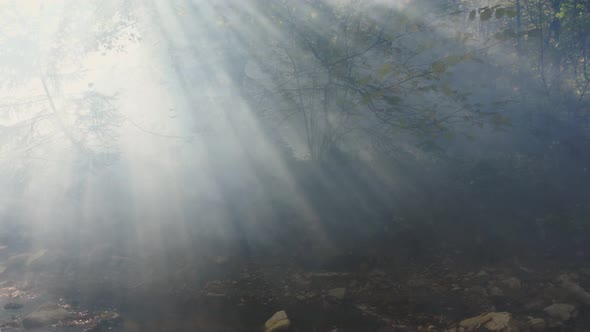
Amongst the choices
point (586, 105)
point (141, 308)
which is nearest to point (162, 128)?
point (141, 308)

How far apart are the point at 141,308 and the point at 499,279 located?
18.1ft

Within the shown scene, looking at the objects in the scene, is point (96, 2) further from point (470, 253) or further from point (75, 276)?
point (470, 253)

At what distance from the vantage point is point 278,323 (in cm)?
Answer: 540

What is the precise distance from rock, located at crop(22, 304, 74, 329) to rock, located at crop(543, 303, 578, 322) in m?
6.56

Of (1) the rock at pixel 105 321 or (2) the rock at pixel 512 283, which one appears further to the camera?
(2) the rock at pixel 512 283

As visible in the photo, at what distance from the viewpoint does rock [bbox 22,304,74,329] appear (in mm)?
5816

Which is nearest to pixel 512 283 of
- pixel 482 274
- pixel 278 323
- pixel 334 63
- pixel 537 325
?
pixel 482 274

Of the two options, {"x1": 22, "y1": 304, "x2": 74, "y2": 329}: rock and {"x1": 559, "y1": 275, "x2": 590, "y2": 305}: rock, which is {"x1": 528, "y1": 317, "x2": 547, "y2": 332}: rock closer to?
{"x1": 559, "y1": 275, "x2": 590, "y2": 305}: rock

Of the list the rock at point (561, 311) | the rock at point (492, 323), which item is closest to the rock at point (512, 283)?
the rock at point (561, 311)

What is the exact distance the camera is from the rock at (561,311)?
516 centimetres

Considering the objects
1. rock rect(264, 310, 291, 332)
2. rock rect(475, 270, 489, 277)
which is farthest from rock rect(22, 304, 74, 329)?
rock rect(475, 270, 489, 277)

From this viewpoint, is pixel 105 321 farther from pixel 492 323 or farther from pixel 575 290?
pixel 575 290

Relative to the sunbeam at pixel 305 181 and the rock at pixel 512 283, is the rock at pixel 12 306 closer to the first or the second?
the sunbeam at pixel 305 181

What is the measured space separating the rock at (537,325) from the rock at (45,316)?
6188 mm
